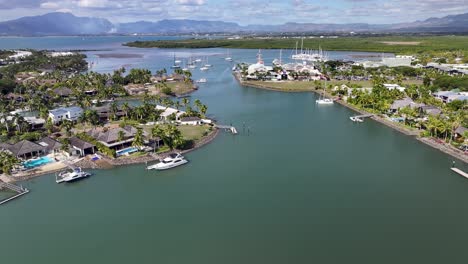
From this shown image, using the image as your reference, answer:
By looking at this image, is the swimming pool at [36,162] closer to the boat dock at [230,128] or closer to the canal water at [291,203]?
the canal water at [291,203]

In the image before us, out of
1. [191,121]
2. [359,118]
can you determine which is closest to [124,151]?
[191,121]

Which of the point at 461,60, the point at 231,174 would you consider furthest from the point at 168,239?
the point at 461,60

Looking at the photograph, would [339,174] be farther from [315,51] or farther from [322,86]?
[315,51]

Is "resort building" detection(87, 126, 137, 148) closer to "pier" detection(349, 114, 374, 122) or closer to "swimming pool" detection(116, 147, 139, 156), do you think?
"swimming pool" detection(116, 147, 139, 156)

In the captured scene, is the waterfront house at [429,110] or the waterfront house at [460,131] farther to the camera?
the waterfront house at [429,110]

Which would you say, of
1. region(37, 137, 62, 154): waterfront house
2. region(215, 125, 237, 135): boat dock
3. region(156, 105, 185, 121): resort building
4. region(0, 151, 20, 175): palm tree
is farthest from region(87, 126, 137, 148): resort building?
region(215, 125, 237, 135): boat dock

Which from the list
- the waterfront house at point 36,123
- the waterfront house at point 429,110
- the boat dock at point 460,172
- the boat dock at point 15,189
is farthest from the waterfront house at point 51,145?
the waterfront house at point 429,110
